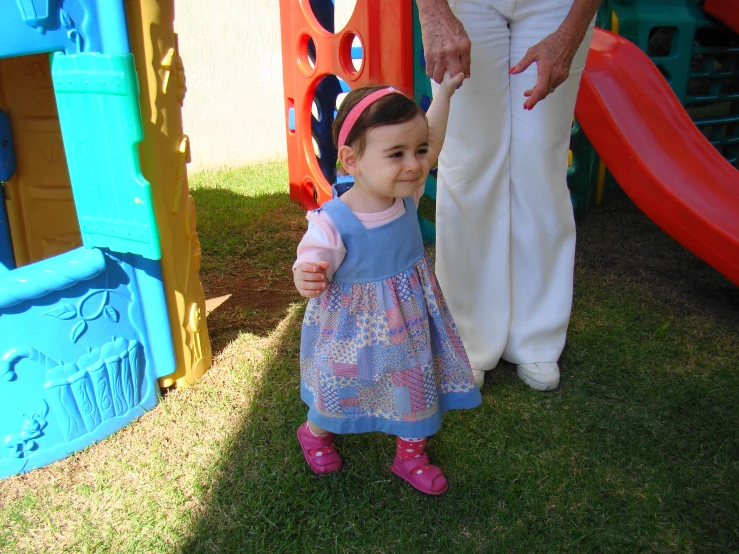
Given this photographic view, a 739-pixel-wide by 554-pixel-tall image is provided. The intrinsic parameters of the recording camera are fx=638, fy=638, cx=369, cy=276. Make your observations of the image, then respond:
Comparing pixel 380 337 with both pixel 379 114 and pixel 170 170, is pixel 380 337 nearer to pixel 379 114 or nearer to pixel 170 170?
pixel 379 114

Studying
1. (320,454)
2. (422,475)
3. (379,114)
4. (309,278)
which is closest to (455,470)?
(422,475)

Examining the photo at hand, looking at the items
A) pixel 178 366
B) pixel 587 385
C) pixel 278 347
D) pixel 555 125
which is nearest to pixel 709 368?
pixel 587 385

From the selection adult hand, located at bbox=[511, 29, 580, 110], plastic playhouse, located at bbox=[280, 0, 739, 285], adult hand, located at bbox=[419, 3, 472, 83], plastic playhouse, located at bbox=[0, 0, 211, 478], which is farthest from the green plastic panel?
plastic playhouse, located at bbox=[280, 0, 739, 285]

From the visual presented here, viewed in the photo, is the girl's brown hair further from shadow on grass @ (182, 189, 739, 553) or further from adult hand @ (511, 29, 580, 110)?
shadow on grass @ (182, 189, 739, 553)

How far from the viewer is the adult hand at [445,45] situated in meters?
1.67

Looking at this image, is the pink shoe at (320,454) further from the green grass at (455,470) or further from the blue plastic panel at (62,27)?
the blue plastic panel at (62,27)

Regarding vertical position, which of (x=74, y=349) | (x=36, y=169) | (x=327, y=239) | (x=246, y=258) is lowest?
(x=246, y=258)

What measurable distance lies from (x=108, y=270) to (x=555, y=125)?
1.46 meters

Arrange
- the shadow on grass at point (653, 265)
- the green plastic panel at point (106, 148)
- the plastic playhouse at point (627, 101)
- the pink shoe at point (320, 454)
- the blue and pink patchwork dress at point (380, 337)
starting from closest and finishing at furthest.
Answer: the blue and pink patchwork dress at point (380, 337), the green plastic panel at point (106, 148), the pink shoe at point (320, 454), the plastic playhouse at point (627, 101), the shadow on grass at point (653, 265)

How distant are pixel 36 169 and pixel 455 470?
1990 millimetres

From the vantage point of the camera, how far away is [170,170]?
206cm

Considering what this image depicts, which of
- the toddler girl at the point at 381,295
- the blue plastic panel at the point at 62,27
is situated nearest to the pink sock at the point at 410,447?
the toddler girl at the point at 381,295

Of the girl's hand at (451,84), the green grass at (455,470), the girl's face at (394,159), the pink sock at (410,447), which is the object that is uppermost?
the girl's hand at (451,84)

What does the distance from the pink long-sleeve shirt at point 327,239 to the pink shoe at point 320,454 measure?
0.57 metres
